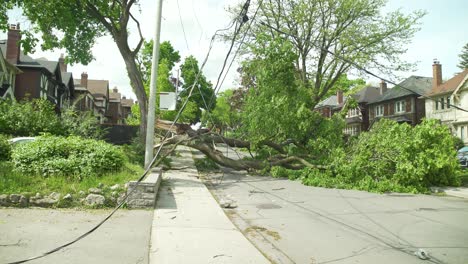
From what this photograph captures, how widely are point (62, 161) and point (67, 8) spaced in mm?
11231

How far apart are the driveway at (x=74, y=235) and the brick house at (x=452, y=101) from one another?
116ft

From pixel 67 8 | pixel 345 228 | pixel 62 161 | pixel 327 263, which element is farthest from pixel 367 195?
pixel 67 8

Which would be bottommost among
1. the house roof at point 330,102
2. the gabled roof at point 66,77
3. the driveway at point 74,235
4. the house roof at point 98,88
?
the driveway at point 74,235

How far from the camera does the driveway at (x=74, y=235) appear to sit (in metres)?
4.69

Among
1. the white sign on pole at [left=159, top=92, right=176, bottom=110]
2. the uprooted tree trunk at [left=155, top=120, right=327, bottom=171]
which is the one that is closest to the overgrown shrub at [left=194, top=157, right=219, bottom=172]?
the uprooted tree trunk at [left=155, top=120, right=327, bottom=171]

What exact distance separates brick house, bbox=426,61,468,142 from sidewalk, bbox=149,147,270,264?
3324 cm

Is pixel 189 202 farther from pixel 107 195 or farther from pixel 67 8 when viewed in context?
pixel 67 8

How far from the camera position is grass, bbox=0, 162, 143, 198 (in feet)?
Answer: 25.1

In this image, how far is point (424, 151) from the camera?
1279cm

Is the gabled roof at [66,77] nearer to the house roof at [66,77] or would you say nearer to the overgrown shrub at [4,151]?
the house roof at [66,77]

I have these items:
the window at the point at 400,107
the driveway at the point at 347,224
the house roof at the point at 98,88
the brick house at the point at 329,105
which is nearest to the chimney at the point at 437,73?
the window at the point at 400,107

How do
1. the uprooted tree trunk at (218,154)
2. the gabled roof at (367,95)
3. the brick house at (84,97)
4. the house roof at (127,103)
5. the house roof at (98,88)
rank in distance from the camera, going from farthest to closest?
the house roof at (127,103), the house roof at (98,88), the gabled roof at (367,95), the brick house at (84,97), the uprooted tree trunk at (218,154)

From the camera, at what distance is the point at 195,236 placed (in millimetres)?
5961

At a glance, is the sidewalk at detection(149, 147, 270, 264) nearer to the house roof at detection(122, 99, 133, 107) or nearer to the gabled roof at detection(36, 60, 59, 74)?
the gabled roof at detection(36, 60, 59, 74)
